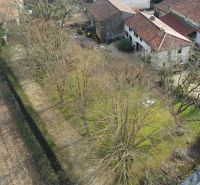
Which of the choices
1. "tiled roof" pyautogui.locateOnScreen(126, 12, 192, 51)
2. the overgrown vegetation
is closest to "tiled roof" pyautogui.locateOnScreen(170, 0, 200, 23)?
"tiled roof" pyautogui.locateOnScreen(126, 12, 192, 51)

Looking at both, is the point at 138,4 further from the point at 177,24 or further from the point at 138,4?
the point at 177,24

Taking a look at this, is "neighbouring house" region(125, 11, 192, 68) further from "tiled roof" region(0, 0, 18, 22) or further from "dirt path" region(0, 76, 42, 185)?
"dirt path" region(0, 76, 42, 185)

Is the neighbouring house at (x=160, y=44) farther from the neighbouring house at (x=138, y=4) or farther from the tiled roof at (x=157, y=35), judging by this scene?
the neighbouring house at (x=138, y=4)

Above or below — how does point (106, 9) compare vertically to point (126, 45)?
above

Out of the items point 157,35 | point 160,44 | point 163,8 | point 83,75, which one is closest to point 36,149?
point 83,75

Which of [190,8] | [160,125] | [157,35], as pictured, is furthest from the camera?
[190,8]

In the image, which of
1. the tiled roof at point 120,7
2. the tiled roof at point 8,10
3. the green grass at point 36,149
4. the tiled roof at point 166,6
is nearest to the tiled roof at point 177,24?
the tiled roof at point 166,6

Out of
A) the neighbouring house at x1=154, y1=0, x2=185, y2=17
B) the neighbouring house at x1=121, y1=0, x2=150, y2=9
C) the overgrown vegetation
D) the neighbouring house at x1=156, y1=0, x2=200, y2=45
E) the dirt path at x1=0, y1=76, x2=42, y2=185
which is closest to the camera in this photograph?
the overgrown vegetation
